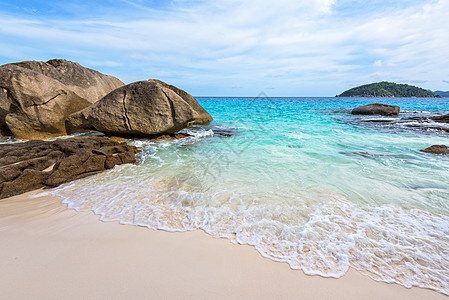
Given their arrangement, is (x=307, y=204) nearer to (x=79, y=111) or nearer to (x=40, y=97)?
(x=79, y=111)

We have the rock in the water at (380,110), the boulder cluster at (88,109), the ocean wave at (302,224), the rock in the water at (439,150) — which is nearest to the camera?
the ocean wave at (302,224)

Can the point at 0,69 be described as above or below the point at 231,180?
above

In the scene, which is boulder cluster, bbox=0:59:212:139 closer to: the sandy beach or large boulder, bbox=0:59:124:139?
large boulder, bbox=0:59:124:139

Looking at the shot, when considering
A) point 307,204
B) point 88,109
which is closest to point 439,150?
point 307,204

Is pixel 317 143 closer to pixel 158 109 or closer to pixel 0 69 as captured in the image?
pixel 158 109

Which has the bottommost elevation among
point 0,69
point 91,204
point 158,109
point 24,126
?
point 91,204

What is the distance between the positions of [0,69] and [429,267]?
43.4ft

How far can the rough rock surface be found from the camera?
4129 millimetres

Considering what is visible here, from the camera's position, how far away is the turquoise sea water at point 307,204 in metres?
2.37

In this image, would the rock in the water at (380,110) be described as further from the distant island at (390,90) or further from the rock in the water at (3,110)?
the distant island at (390,90)

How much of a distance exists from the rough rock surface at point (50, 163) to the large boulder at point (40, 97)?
12.2ft

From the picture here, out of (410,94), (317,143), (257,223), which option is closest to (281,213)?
(257,223)

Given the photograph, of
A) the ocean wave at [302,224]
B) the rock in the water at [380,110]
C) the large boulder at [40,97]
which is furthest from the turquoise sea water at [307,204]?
the rock in the water at [380,110]

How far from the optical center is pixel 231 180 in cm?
463
